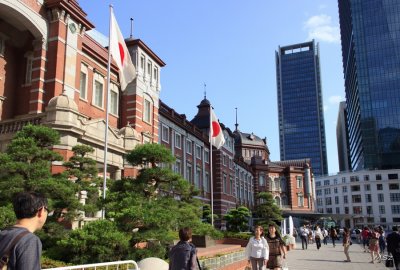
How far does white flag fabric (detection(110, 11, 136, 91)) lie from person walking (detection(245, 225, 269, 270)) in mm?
7926

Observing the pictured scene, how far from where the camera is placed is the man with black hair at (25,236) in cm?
289

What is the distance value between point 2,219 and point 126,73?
7.53 m

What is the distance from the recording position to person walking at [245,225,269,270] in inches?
355

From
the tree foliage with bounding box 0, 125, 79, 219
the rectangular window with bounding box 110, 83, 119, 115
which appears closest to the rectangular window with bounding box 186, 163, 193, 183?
the rectangular window with bounding box 110, 83, 119, 115

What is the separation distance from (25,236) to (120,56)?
1252 centimetres

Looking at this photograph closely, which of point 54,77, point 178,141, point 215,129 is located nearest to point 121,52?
point 54,77

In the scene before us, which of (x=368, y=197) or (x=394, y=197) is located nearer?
(x=394, y=197)

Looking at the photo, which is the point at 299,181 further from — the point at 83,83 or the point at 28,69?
the point at 28,69

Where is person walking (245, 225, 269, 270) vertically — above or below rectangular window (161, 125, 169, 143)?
→ below

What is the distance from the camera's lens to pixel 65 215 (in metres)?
11.1

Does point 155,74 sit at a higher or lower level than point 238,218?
higher

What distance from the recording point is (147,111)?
24891 millimetres

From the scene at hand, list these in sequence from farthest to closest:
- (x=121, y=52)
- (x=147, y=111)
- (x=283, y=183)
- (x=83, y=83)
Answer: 1. (x=283, y=183)
2. (x=147, y=111)
3. (x=83, y=83)
4. (x=121, y=52)

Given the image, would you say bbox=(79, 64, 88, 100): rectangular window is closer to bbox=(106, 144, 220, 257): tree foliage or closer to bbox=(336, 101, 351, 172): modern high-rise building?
bbox=(106, 144, 220, 257): tree foliage
